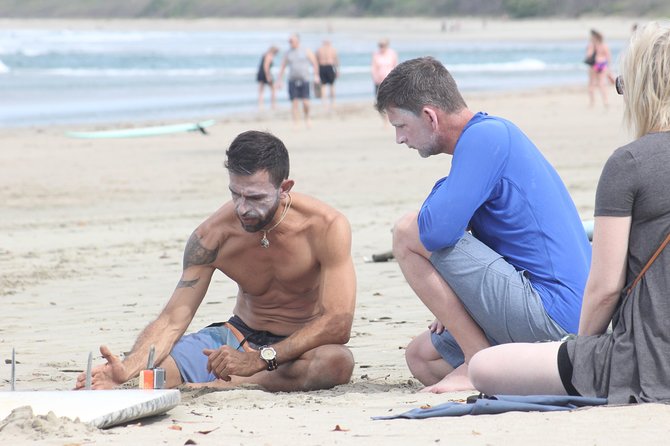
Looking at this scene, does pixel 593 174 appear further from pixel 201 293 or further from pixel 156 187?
pixel 201 293

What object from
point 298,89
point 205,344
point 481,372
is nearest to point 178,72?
point 298,89

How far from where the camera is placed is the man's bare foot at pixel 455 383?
4160mm

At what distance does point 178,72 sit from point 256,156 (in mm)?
33446

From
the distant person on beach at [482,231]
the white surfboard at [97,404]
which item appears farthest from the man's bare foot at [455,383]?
the white surfboard at [97,404]

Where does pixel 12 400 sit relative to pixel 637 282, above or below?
below

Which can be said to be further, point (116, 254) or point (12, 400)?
point (116, 254)

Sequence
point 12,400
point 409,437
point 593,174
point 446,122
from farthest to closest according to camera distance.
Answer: point 593,174, point 446,122, point 12,400, point 409,437

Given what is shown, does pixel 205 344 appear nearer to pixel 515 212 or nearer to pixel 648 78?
pixel 515 212

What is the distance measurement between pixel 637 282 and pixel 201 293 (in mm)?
1929

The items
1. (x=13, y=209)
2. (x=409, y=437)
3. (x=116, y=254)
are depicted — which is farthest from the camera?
(x=13, y=209)

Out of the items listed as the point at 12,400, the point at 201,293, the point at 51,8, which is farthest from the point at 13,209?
the point at 51,8

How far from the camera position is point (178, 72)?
37031 mm

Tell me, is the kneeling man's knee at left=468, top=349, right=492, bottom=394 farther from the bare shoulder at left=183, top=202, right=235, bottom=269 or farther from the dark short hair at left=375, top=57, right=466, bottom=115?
the bare shoulder at left=183, top=202, right=235, bottom=269

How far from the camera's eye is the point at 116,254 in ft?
27.6
